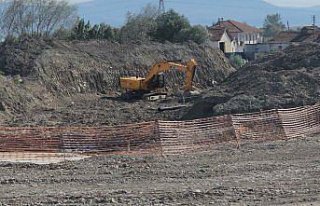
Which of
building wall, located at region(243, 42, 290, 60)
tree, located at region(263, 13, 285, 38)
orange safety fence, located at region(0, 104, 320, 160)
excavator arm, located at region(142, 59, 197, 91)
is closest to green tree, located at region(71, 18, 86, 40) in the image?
excavator arm, located at region(142, 59, 197, 91)

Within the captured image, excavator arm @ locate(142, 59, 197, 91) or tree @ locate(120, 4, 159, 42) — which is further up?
tree @ locate(120, 4, 159, 42)

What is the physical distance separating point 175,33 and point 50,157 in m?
43.3

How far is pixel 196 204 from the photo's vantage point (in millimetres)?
11789

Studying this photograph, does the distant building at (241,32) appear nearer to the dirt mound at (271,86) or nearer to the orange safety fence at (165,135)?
the dirt mound at (271,86)

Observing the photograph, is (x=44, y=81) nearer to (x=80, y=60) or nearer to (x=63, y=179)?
(x=80, y=60)

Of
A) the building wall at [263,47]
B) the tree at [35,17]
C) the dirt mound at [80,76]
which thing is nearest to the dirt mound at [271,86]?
the dirt mound at [80,76]

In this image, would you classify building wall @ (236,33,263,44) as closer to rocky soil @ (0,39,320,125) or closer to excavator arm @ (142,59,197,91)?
rocky soil @ (0,39,320,125)

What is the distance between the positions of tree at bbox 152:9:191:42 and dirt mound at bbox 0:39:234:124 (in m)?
7.96

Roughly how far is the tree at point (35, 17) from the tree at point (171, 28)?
791cm

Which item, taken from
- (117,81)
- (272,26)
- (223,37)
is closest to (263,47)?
(223,37)

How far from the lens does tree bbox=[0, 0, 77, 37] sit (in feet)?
201

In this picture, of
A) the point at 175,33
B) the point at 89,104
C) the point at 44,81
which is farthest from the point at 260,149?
the point at 175,33

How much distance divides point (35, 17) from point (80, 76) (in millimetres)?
20670

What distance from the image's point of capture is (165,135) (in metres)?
20.0
